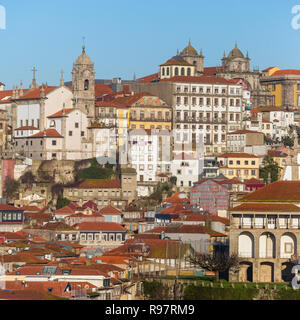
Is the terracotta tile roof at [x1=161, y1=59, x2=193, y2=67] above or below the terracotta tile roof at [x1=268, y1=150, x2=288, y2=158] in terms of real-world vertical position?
above

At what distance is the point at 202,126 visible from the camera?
145m

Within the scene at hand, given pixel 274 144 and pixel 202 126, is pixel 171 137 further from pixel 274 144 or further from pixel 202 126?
pixel 274 144

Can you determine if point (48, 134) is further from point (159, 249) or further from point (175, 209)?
point (159, 249)

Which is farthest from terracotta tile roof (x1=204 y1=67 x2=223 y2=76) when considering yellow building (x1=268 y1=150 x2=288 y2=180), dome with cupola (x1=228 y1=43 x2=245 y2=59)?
yellow building (x1=268 y1=150 x2=288 y2=180)

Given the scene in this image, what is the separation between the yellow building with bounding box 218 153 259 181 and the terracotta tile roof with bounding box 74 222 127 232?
25.9 m

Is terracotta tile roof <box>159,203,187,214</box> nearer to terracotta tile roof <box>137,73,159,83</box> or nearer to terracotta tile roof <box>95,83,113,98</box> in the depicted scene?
terracotta tile roof <box>95,83,113,98</box>

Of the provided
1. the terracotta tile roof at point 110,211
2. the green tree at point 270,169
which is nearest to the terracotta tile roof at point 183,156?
the green tree at point 270,169

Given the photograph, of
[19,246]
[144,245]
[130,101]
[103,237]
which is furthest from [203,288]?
[130,101]

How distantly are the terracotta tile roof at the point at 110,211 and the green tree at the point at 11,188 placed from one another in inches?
457

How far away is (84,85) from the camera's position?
139375 mm

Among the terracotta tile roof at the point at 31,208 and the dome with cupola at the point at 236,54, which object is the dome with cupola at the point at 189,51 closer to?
the dome with cupola at the point at 236,54

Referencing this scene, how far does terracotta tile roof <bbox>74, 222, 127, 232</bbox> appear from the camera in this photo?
4405 inches

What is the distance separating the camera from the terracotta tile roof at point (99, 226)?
112 m

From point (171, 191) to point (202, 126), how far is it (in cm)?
1307
